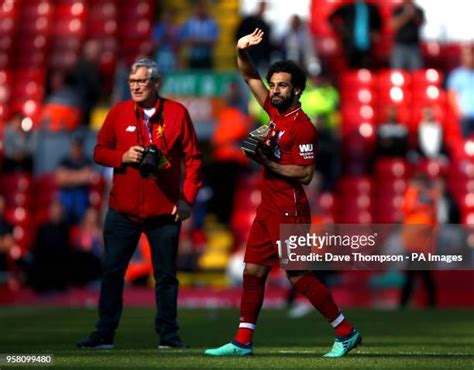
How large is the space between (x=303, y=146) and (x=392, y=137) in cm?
1281

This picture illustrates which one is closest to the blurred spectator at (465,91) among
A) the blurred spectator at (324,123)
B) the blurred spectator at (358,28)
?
the blurred spectator at (358,28)

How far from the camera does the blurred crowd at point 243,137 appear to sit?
22.7 meters

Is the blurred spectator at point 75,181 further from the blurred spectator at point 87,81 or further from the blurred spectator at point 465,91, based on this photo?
the blurred spectator at point 465,91

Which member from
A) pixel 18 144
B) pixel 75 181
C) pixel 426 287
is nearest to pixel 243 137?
pixel 75 181

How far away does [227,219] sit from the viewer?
2350 cm

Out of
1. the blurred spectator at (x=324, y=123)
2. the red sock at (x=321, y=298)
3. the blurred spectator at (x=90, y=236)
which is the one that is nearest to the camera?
the red sock at (x=321, y=298)

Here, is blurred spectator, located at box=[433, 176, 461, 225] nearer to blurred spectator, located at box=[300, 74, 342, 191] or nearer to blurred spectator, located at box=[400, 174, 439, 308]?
blurred spectator, located at box=[400, 174, 439, 308]

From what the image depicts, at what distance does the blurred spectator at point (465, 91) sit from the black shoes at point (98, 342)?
13145mm

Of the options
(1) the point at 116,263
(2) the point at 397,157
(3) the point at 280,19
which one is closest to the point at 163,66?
(3) the point at 280,19

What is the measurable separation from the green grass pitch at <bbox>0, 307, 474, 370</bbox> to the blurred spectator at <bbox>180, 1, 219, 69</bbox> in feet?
20.4

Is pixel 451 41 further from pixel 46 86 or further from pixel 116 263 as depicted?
pixel 116 263

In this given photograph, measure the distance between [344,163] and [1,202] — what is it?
5172mm

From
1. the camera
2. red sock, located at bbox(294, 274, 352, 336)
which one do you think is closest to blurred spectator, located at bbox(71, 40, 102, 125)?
the camera

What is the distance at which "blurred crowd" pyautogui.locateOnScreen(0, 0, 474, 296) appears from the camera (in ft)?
74.4
